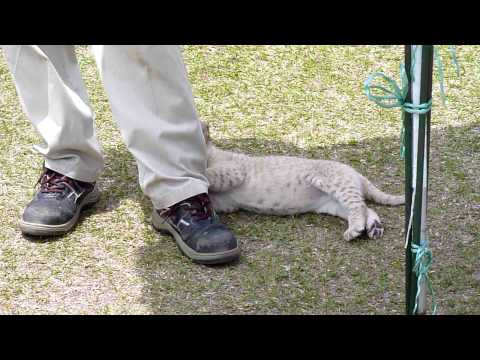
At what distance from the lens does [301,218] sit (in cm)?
372

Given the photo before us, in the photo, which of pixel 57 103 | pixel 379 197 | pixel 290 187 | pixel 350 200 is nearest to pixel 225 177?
pixel 290 187

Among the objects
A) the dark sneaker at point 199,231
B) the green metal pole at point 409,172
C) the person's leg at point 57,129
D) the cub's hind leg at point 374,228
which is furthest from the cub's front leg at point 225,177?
the green metal pole at point 409,172

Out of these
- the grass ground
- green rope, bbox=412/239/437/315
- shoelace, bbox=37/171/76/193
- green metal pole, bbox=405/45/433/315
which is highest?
green metal pole, bbox=405/45/433/315

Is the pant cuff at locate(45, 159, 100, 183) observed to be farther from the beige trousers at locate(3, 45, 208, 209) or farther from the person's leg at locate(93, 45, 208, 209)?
the person's leg at locate(93, 45, 208, 209)

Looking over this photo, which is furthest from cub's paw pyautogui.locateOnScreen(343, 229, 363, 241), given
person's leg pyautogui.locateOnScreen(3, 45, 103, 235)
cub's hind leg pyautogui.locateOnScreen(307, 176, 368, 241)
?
person's leg pyautogui.locateOnScreen(3, 45, 103, 235)

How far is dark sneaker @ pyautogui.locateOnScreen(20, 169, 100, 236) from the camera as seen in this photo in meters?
3.62

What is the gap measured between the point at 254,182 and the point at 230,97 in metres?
1.00

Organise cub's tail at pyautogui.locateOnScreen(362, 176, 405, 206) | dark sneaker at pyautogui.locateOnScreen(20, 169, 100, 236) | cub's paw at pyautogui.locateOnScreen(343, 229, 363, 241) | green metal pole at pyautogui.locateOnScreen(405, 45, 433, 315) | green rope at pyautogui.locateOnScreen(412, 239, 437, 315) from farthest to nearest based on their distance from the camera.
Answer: cub's tail at pyautogui.locateOnScreen(362, 176, 405, 206)
dark sneaker at pyautogui.locateOnScreen(20, 169, 100, 236)
cub's paw at pyautogui.locateOnScreen(343, 229, 363, 241)
green rope at pyautogui.locateOnScreen(412, 239, 437, 315)
green metal pole at pyautogui.locateOnScreen(405, 45, 433, 315)

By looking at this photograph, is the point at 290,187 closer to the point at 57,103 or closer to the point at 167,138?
the point at 167,138

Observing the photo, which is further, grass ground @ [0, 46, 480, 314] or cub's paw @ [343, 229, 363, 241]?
cub's paw @ [343, 229, 363, 241]

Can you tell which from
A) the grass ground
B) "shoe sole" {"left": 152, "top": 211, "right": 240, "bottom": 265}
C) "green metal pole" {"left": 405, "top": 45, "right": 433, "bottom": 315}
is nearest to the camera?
"green metal pole" {"left": 405, "top": 45, "right": 433, "bottom": 315}
